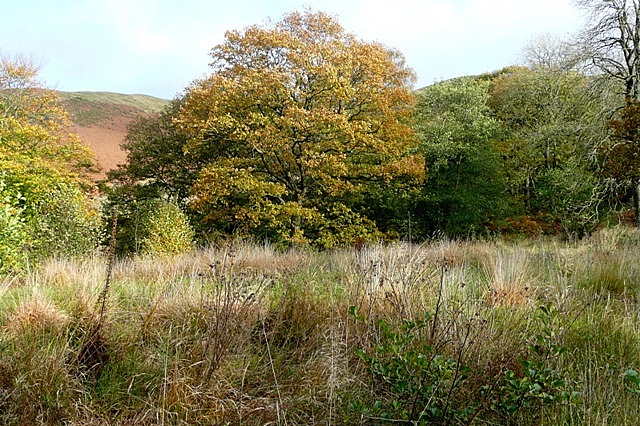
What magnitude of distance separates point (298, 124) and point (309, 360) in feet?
37.7

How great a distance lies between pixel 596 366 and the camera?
9.12ft

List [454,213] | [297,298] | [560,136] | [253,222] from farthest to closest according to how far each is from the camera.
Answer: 1. [560,136]
2. [454,213]
3. [253,222]
4. [297,298]

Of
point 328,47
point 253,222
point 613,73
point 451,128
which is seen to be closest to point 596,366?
point 253,222

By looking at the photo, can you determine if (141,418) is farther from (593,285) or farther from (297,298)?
(593,285)

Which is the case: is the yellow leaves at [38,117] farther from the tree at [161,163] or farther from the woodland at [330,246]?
the tree at [161,163]

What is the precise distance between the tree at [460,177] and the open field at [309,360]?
500 inches

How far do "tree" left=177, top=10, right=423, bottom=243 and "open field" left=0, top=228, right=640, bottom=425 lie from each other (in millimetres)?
10547

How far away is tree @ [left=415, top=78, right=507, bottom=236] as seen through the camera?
16.5 meters

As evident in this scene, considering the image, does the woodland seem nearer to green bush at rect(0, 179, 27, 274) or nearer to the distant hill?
green bush at rect(0, 179, 27, 274)

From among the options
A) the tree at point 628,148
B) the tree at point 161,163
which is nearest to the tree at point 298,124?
the tree at point 161,163

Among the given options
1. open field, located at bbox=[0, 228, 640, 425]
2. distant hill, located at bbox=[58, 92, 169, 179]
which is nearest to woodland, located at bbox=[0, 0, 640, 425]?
open field, located at bbox=[0, 228, 640, 425]

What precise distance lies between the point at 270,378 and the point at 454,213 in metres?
14.8

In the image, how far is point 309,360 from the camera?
295cm

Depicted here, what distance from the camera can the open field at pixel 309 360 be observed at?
93.7 inches
